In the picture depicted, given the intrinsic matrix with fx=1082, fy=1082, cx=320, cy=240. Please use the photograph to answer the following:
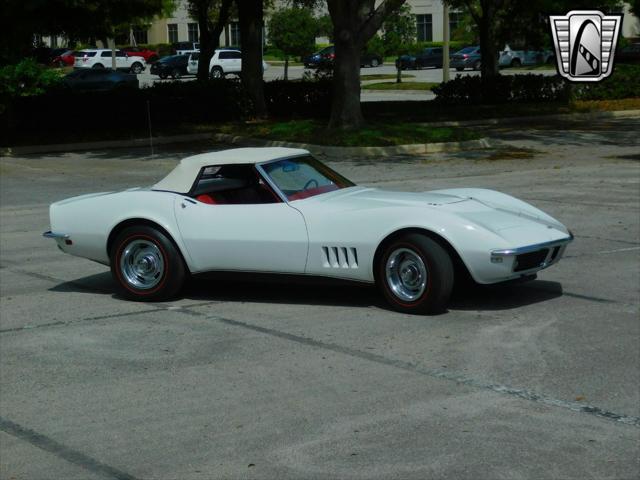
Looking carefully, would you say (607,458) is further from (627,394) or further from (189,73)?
(189,73)

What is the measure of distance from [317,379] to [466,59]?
62.9 metres

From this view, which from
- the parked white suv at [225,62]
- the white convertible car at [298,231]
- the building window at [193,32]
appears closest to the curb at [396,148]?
the white convertible car at [298,231]

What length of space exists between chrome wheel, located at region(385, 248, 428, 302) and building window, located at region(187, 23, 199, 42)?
91.5 metres

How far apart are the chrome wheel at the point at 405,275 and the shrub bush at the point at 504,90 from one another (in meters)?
28.7

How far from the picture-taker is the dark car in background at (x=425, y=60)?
72.6 meters

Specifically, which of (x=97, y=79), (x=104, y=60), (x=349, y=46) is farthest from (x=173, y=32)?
(x=349, y=46)

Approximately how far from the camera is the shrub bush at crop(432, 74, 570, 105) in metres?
36.9

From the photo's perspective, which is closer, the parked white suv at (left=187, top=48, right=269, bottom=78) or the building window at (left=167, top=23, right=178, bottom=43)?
the parked white suv at (left=187, top=48, right=269, bottom=78)


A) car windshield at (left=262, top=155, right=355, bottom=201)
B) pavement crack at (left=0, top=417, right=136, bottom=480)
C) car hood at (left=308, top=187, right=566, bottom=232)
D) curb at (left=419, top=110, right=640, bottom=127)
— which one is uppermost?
car windshield at (left=262, top=155, right=355, bottom=201)

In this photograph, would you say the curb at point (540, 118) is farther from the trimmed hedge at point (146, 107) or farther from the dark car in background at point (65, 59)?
the dark car in background at point (65, 59)

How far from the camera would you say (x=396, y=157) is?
23.7 meters

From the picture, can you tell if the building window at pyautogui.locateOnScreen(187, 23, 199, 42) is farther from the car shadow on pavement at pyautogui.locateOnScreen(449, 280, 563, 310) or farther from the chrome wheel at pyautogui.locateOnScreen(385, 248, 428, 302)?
the chrome wheel at pyautogui.locateOnScreen(385, 248, 428, 302)

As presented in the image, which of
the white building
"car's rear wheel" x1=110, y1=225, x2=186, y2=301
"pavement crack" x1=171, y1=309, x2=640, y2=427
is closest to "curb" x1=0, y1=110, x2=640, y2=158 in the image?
"car's rear wheel" x1=110, y1=225, x2=186, y2=301

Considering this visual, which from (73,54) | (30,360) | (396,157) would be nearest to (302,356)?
(30,360)
